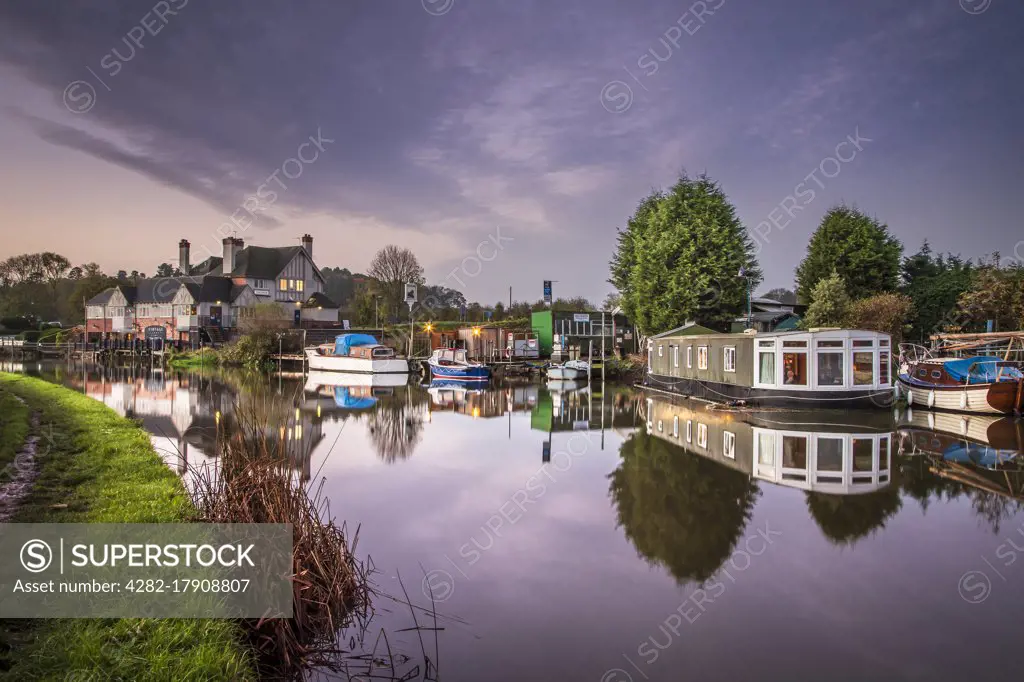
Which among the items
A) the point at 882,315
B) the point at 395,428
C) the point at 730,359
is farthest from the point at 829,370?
the point at 395,428

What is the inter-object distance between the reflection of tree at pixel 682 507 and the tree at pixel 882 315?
Answer: 64.7ft

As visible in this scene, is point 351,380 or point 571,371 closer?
point 571,371

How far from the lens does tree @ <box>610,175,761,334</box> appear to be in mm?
31438

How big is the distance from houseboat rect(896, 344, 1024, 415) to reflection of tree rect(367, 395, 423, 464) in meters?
17.0

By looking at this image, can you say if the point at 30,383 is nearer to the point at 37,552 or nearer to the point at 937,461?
the point at 37,552

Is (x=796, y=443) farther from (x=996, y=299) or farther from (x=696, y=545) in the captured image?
(x=996, y=299)

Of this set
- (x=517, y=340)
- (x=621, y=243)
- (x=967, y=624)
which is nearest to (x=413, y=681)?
(x=967, y=624)

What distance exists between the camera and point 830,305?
1172 inches

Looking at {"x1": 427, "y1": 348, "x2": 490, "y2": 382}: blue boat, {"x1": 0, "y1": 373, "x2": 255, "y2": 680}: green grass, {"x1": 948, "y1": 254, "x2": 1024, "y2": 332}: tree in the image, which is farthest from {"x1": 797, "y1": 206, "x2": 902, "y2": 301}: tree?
{"x1": 0, "y1": 373, "x2": 255, "y2": 680}: green grass

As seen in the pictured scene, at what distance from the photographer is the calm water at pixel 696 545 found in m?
5.08

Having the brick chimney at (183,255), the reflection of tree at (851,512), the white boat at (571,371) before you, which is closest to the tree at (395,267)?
the brick chimney at (183,255)

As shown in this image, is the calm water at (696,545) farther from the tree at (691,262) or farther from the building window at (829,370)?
the tree at (691,262)

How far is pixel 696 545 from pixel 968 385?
54.1 feet

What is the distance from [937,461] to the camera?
12188 mm
